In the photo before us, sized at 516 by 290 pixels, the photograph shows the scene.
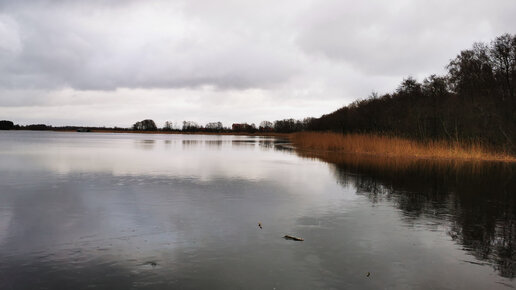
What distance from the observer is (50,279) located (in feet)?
15.8

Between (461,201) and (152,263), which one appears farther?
(461,201)

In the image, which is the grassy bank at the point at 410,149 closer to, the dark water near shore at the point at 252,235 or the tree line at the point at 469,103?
the tree line at the point at 469,103

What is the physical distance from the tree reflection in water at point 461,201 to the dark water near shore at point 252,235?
0.05 m

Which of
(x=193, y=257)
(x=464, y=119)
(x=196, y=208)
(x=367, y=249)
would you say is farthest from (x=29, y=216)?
(x=464, y=119)

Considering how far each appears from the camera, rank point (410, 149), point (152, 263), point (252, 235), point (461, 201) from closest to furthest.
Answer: point (152, 263) < point (252, 235) < point (461, 201) < point (410, 149)

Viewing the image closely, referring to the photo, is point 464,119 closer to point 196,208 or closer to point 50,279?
point 196,208

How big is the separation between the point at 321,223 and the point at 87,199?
6.38 m

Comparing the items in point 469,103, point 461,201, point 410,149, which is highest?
point 469,103

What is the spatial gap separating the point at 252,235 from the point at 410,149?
2438 centimetres

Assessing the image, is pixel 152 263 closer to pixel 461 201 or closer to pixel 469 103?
pixel 461 201

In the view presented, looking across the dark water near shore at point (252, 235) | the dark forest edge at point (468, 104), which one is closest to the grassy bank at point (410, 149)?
the dark forest edge at point (468, 104)

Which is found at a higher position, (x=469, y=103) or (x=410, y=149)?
(x=469, y=103)

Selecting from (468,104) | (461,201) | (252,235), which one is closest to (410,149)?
(468,104)

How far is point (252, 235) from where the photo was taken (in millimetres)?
7016
